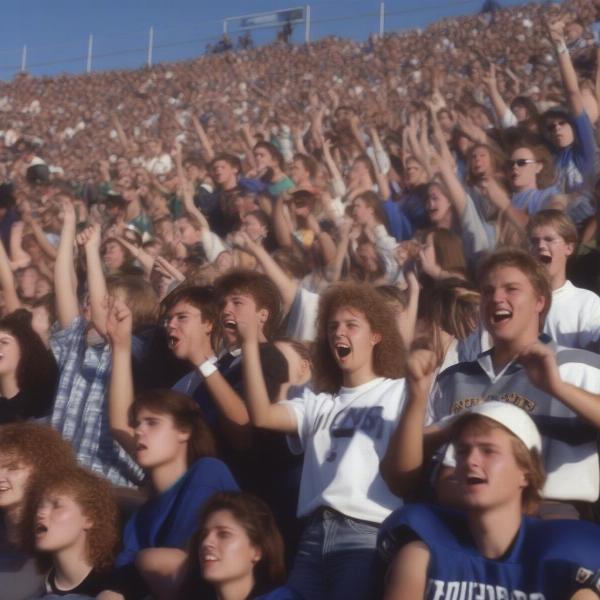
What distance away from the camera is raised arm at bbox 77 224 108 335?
5.41 metres

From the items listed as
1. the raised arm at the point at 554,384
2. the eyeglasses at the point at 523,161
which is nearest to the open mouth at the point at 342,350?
the raised arm at the point at 554,384

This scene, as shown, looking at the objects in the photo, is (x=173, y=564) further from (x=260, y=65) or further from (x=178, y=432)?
(x=260, y=65)

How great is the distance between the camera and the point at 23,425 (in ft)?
14.6

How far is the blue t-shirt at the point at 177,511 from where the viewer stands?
12.6 ft

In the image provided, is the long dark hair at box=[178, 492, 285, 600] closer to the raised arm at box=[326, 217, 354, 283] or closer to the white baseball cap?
the white baseball cap

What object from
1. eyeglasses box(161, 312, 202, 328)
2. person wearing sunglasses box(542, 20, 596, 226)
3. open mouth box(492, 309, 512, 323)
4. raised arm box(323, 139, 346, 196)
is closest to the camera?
open mouth box(492, 309, 512, 323)

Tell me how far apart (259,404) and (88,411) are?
129 cm

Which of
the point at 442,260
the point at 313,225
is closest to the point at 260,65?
the point at 313,225

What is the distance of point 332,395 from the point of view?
4066 mm

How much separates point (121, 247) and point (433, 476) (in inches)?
172

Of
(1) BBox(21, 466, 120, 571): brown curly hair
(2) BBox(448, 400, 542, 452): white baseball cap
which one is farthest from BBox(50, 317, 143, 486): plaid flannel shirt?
(2) BBox(448, 400, 542, 452): white baseball cap

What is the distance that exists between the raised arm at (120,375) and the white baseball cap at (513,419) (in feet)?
6.12

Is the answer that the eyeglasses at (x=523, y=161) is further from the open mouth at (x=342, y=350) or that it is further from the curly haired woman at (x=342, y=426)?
the open mouth at (x=342, y=350)

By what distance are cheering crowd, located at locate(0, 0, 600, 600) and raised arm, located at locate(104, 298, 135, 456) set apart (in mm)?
11
